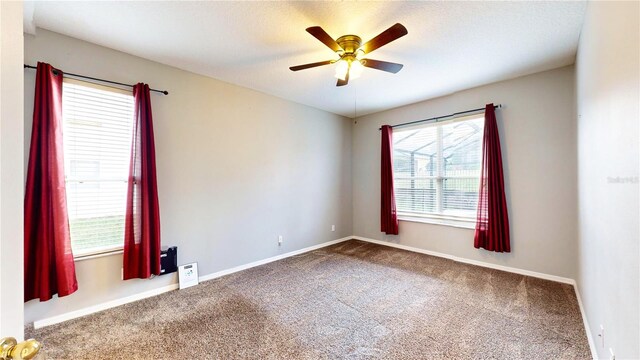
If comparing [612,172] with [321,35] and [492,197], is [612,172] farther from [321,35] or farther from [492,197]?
[492,197]

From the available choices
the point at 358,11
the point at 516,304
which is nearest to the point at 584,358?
the point at 516,304

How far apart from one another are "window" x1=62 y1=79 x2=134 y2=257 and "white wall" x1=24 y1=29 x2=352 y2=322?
187 mm

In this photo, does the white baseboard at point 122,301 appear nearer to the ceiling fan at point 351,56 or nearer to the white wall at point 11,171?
the white wall at point 11,171

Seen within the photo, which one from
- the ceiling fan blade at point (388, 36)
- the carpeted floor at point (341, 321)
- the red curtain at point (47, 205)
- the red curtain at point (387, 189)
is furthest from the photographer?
the red curtain at point (387, 189)

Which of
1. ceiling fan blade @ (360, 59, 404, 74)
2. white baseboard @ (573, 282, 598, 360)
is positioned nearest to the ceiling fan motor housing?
ceiling fan blade @ (360, 59, 404, 74)

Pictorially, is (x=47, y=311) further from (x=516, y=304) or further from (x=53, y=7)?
(x=516, y=304)

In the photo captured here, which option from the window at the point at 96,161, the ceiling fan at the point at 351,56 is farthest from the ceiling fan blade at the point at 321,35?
the window at the point at 96,161

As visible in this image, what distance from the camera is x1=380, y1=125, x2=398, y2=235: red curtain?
4.59m

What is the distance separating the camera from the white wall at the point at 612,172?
1.10 m

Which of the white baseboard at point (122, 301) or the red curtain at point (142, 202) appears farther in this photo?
the red curtain at point (142, 202)

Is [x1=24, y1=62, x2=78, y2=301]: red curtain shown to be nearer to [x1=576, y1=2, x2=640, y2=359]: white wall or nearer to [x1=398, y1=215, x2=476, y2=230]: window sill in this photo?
[x1=576, y1=2, x2=640, y2=359]: white wall

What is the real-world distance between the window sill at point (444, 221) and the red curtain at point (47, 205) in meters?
4.38

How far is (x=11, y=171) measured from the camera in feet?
2.00

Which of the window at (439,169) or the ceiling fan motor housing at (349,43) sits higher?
the ceiling fan motor housing at (349,43)
